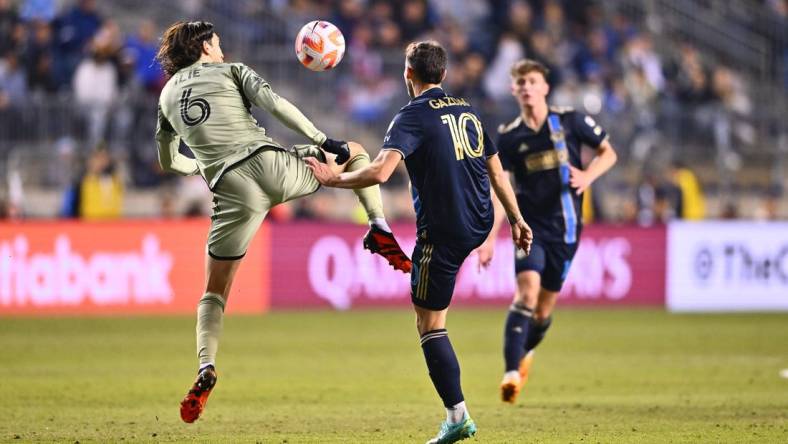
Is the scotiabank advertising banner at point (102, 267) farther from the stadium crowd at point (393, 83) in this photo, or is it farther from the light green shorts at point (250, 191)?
the light green shorts at point (250, 191)

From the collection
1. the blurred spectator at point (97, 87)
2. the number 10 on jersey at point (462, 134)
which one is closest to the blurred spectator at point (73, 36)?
the blurred spectator at point (97, 87)

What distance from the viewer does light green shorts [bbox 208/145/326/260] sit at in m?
8.47

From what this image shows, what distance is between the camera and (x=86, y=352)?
609 inches

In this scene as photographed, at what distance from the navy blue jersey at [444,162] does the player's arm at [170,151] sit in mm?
1591

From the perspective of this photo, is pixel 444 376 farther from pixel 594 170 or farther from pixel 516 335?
pixel 594 170

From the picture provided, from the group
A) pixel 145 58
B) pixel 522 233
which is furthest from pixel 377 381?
pixel 145 58

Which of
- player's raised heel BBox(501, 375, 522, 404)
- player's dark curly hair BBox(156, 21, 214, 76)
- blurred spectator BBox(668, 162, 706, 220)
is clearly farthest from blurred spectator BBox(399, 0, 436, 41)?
player's dark curly hair BBox(156, 21, 214, 76)

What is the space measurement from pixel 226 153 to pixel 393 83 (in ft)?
49.6

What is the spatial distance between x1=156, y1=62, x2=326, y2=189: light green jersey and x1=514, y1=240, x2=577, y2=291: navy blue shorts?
3404 millimetres

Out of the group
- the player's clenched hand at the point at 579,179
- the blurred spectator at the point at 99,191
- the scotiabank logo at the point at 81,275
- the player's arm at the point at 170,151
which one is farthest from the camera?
the blurred spectator at the point at 99,191

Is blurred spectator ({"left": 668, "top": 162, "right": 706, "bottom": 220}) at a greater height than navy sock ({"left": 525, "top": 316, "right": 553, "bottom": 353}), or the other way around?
blurred spectator ({"left": 668, "top": 162, "right": 706, "bottom": 220})

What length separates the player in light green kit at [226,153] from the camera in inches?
330

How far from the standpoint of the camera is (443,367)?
8273 mm

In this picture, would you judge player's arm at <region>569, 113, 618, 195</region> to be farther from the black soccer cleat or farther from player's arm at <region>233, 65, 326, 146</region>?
player's arm at <region>233, 65, 326, 146</region>
